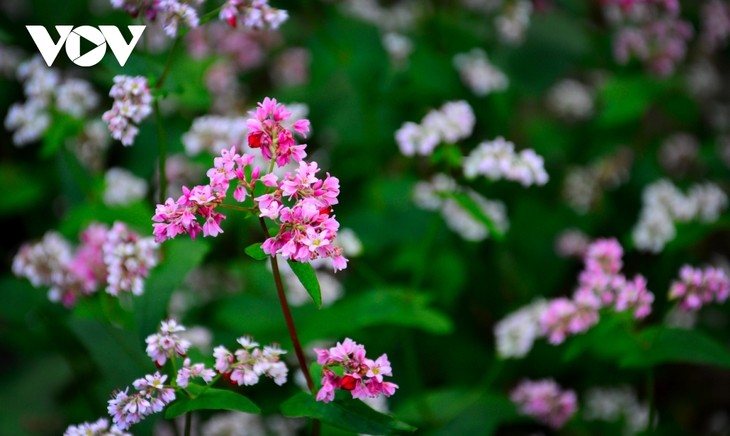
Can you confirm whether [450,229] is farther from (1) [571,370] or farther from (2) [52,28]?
(2) [52,28]

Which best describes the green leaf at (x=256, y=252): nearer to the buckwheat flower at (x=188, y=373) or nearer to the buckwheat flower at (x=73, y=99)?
the buckwheat flower at (x=188, y=373)

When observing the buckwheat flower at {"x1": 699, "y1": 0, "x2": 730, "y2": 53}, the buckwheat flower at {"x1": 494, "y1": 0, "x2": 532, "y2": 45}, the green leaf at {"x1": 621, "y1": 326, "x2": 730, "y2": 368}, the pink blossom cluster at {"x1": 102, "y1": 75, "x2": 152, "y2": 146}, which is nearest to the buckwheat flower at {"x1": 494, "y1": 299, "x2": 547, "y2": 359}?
the green leaf at {"x1": 621, "y1": 326, "x2": 730, "y2": 368}

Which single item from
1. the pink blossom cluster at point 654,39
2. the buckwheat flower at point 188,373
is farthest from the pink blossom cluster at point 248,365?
the pink blossom cluster at point 654,39

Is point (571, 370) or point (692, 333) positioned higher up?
point (692, 333)

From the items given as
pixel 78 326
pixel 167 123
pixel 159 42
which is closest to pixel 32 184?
pixel 167 123

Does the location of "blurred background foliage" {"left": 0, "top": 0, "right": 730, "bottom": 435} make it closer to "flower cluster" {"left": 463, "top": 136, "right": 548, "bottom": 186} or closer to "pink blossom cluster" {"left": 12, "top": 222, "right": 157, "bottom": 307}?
"pink blossom cluster" {"left": 12, "top": 222, "right": 157, "bottom": 307}
